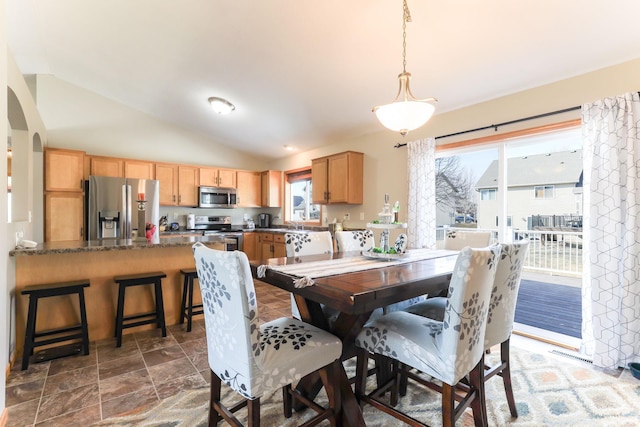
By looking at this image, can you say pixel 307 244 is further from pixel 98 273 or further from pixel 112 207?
pixel 112 207

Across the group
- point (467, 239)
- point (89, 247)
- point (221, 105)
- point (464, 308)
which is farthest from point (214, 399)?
point (221, 105)

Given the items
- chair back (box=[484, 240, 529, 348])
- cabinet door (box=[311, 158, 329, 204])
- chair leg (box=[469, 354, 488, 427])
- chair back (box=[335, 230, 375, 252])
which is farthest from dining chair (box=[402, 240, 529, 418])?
cabinet door (box=[311, 158, 329, 204])

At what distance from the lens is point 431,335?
5.07ft

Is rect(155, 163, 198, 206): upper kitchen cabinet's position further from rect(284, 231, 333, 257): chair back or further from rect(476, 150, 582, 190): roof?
rect(476, 150, 582, 190): roof

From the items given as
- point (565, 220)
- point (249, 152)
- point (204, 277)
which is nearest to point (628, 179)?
point (565, 220)

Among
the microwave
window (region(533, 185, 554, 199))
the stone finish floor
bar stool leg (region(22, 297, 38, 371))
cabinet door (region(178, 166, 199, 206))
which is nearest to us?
the stone finish floor

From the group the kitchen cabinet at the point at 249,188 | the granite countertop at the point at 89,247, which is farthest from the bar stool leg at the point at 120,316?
the kitchen cabinet at the point at 249,188

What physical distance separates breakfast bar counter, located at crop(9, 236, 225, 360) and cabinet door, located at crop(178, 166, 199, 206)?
261 cm

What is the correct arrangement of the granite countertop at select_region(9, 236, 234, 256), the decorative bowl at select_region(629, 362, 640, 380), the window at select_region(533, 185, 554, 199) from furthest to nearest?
the window at select_region(533, 185, 554, 199), the granite countertop at select_region(9, 236, 234, 256), the decorative bowl at select_region(629, 362, 640, 380)

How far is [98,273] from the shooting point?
289cm

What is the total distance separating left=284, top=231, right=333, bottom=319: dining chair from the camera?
8.43 ft

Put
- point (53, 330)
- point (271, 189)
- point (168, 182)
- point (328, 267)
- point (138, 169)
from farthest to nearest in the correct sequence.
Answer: point (271, 189), point (168, 182), point (138, 169), point (53, 330), point (328, 267)

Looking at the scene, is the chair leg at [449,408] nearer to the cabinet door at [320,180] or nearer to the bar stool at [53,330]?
the bar stool at [53,330]

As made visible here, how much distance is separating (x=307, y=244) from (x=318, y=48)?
1.86 meters
